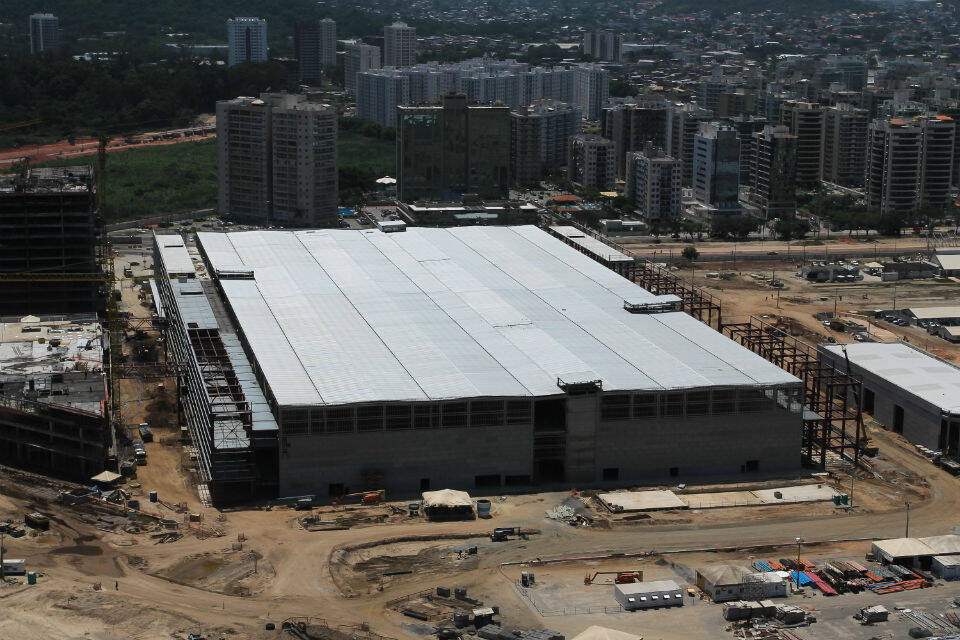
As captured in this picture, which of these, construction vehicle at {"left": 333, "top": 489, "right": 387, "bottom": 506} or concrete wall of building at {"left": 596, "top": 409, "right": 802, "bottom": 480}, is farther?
concrete wall of building at {"left": 596, "top": 409, "right": 802, "bottom": 480}

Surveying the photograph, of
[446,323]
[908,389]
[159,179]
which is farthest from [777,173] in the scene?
[446,323]

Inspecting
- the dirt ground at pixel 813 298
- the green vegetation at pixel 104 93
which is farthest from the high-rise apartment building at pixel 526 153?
the green vegetation at pixel 104 93

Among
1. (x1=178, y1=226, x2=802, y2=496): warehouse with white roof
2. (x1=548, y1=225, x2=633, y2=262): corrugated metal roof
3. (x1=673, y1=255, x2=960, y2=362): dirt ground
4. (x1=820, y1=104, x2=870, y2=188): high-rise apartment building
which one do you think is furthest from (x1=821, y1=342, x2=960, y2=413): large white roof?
(x1=820, y1=104, x2=870, y2=188): high-rise apartment building

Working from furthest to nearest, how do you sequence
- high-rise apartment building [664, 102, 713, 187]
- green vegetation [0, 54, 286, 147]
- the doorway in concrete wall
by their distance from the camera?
green vegetation [0, 54, 286, 147]
high-rise apartment building [664, 102, 713, 187]
the doorway in concrete wall

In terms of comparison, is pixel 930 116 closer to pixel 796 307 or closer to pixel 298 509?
pixel 796 307

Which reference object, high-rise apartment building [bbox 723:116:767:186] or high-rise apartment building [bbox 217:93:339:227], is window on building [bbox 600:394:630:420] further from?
high-rise apartment building [bbox 723:116:767:186]

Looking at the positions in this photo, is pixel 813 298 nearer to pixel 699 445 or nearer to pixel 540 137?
pixel 699 445

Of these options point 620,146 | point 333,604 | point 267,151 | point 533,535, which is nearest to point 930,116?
point 620,146
